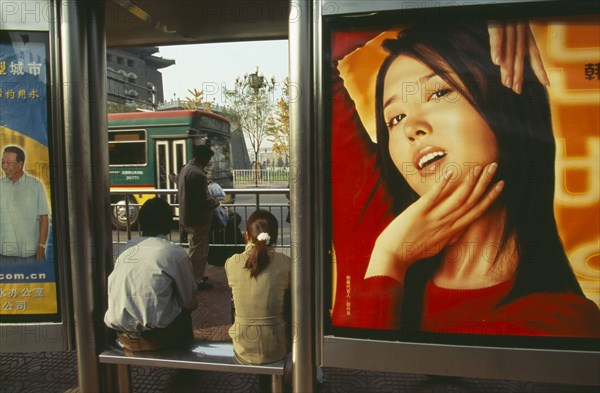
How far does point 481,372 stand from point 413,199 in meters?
1.01

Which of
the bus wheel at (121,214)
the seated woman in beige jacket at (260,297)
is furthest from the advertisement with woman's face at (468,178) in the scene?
the bus wheel at (121,214)

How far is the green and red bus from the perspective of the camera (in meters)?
11.3

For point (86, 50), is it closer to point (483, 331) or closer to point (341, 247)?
point (341, 247)

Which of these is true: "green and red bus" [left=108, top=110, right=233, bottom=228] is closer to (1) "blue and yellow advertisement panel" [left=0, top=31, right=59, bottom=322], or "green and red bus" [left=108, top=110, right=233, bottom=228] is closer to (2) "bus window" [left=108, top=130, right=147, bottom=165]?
(2) "bus window" [left=108, top=130, right=147, bottom=165]

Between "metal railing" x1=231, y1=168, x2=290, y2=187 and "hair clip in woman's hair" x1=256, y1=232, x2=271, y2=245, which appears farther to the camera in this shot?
"metal railing" x1=231, y1=168, x2=290, y2=187

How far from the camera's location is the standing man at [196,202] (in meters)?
4.78

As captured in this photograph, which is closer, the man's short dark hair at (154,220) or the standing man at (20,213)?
the standing man at (20,213)

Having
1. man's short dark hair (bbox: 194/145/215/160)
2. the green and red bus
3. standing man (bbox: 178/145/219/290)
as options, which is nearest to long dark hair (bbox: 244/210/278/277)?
standing man (bbox: 178/145/219/290)

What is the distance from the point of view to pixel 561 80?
2.20 meters

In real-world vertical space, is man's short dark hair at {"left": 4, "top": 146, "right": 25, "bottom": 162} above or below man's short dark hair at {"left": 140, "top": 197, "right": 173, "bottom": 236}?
above

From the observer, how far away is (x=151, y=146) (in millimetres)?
11516

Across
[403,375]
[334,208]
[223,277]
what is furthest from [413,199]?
[223,277]

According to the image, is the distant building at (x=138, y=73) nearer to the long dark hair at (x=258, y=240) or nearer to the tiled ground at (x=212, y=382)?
the tiled ground at (x=212, y=382)

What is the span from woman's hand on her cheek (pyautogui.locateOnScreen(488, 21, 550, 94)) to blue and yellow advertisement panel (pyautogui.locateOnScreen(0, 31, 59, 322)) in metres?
2.52
